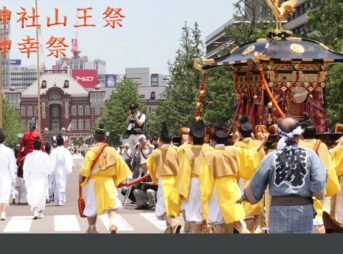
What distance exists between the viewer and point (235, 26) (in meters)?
42.6

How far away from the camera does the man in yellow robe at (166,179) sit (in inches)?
543

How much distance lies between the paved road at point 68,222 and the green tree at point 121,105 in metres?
81.6

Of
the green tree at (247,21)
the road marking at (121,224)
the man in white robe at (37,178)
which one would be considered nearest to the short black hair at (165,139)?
the road marking at (121,224)

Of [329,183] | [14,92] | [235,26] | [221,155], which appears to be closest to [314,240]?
[329,183]

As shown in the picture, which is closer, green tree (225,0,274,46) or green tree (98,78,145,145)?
green tree (225,0,274,46)

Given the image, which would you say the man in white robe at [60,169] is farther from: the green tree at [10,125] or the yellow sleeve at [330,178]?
the green tree at [10,125]

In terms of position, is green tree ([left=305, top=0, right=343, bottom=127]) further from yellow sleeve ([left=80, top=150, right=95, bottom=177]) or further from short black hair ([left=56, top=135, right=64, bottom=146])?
yellow sleeve ([left=80, top=150, right=95, bottom=177])

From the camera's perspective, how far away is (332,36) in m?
38.2

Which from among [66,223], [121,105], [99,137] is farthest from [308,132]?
[121,105]

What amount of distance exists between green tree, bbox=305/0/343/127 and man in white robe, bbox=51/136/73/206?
12.2 meters

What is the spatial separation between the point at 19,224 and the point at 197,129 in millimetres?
5754

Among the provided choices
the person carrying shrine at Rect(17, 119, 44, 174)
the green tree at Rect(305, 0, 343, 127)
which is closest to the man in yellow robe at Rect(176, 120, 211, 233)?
the person carrying shrine at Rect(17, 119, 44, 174)

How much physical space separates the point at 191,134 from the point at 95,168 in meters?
1.49

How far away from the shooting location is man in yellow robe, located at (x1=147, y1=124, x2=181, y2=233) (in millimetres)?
13797
